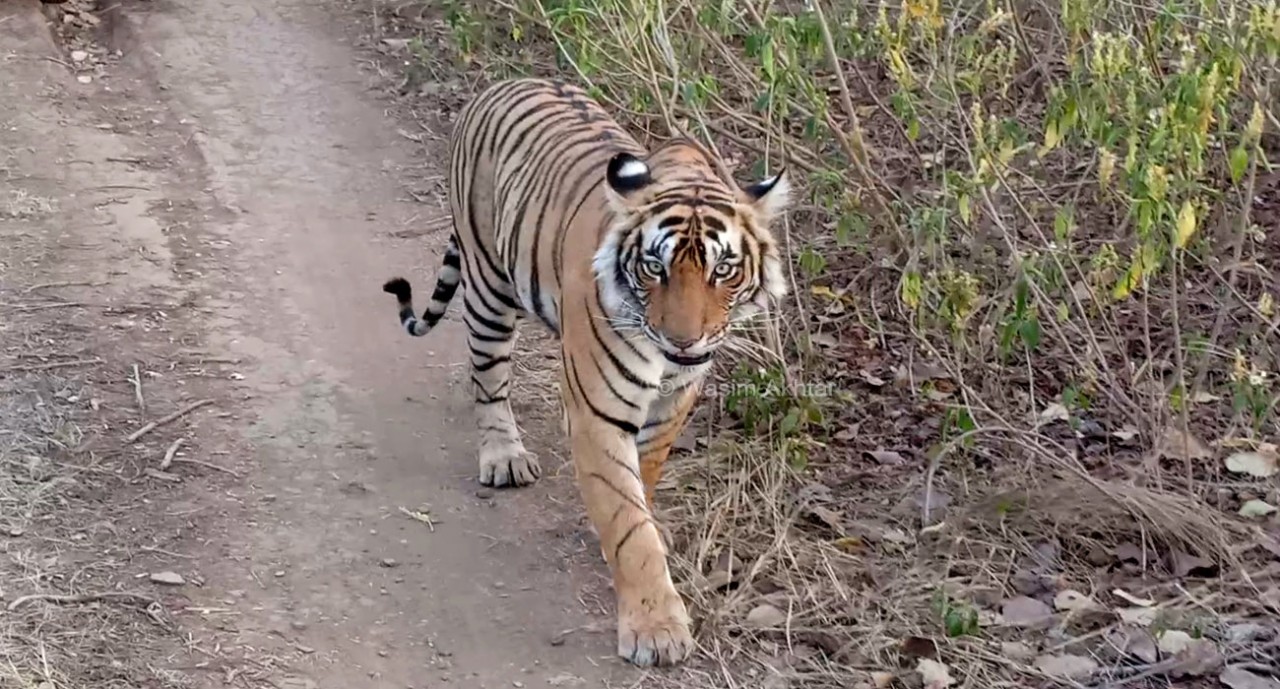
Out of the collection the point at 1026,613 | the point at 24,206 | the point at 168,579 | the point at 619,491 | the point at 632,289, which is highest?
the point at 632,289

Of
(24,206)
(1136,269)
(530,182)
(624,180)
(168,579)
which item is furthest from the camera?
(24,206)

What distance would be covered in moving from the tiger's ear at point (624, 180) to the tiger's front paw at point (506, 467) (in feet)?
3.89

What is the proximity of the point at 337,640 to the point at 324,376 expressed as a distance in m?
1.62

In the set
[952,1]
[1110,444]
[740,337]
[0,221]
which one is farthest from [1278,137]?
[0,221]

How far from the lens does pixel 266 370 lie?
545 cm

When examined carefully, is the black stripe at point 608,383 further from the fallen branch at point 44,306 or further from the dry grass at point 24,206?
the dry grass at point 24,206

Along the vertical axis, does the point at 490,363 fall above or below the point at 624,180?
below

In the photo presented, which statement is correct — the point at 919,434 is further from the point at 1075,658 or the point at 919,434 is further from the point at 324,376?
the point at 324,376

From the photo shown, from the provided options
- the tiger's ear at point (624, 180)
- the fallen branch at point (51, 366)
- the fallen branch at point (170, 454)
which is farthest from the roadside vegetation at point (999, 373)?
the fallen branch at point (51, 366)

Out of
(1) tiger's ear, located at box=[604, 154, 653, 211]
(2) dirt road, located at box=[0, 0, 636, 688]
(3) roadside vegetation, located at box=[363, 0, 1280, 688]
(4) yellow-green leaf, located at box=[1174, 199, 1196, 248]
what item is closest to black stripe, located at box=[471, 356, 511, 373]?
(2) dirt road, located at box=[0, 0, 636, 688]

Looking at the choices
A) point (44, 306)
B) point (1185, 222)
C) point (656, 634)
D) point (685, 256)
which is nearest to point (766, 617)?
point (656, 634)

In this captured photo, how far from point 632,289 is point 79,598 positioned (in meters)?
1.72

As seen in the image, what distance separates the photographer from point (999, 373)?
4988 mm

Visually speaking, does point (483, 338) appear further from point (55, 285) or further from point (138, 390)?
point (55, 285)
